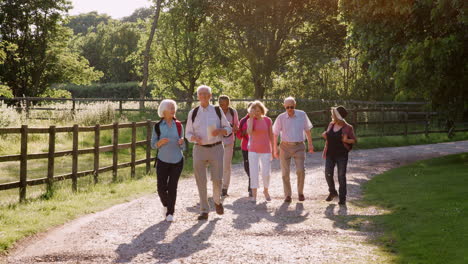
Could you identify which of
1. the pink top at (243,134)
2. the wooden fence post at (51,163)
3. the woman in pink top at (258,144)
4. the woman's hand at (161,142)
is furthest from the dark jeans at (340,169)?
the wooden fence post at (51,163)

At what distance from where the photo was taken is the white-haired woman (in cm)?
856

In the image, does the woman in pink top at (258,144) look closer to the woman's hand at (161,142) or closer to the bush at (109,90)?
the woman's hand at (161,142)

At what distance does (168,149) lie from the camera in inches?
340

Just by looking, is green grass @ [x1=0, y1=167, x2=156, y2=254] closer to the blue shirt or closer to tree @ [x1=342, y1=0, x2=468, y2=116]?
the blue shirt

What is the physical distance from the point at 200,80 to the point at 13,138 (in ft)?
103

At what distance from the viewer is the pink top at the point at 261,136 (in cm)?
1055

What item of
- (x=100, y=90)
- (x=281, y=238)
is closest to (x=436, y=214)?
(x=281, y=238)

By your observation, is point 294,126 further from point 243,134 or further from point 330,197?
point 330,197

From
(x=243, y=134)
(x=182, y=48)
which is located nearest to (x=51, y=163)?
(x=243, y=134)

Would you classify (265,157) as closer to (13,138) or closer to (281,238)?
(281,238)

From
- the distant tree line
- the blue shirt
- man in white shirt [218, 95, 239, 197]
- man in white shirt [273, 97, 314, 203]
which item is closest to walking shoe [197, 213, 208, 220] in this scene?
the blue shirt

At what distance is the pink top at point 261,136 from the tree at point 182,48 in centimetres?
2955

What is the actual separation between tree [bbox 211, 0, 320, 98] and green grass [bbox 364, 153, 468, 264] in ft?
71.8

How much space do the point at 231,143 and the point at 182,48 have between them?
113 feet
